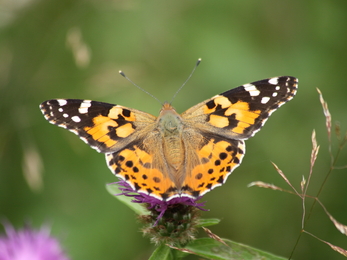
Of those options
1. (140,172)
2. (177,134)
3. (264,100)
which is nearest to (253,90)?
(264,100)

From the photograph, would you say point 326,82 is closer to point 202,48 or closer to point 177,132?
point 202,48

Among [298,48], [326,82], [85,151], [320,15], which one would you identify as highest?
[320,15]

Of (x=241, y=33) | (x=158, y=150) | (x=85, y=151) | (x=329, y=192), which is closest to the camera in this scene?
(x=158, y=150)

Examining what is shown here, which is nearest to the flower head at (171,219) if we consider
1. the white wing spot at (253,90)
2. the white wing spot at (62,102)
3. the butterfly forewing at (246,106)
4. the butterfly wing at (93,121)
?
the butterfly wing at (93,121)

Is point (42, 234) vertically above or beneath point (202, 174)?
beneath

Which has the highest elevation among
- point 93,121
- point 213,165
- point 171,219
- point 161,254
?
point 93,121

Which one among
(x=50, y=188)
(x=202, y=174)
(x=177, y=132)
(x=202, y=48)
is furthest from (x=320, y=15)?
(x=50, y=188)

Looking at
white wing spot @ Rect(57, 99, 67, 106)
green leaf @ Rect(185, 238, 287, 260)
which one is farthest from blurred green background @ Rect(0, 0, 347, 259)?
green leaf @ Rect(185, 238, 287, 260)

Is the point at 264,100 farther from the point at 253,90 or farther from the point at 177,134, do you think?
the point at 177,134
